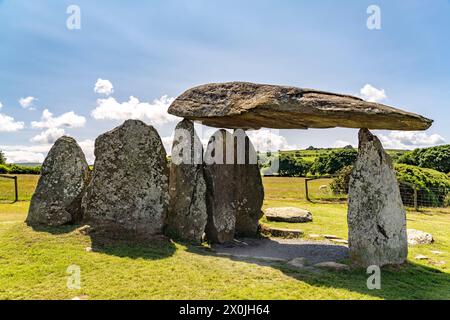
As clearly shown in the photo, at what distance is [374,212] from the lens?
29.1 ft

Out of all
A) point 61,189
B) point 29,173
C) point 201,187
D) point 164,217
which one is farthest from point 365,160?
point 29,173

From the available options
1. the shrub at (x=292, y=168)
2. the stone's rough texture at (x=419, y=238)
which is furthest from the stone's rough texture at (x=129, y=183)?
the shrub at (x=292, y=168)

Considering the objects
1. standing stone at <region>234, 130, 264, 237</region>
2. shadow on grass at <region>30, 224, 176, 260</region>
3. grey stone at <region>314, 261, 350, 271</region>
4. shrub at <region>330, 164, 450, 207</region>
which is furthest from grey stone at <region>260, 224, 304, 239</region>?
shrub at <region>330, 164, 450, 207</region>

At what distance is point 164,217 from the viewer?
36.0 ft

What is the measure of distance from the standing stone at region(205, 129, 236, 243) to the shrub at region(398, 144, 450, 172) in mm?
23413

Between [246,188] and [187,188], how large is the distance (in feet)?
9.26

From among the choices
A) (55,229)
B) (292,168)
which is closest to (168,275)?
(55,229)

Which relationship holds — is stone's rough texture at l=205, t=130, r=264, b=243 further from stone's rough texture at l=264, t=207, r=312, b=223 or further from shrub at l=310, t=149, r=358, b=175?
shrub at l=310, t=149, r=358, b=175

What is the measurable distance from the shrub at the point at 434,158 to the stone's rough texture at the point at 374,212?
24.0m

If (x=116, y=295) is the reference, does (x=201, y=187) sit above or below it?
above

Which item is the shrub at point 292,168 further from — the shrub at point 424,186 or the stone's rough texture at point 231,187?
the stone's rough texture at point 231,187

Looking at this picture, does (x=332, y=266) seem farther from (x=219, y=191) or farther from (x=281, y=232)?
(x=281, y=232)
